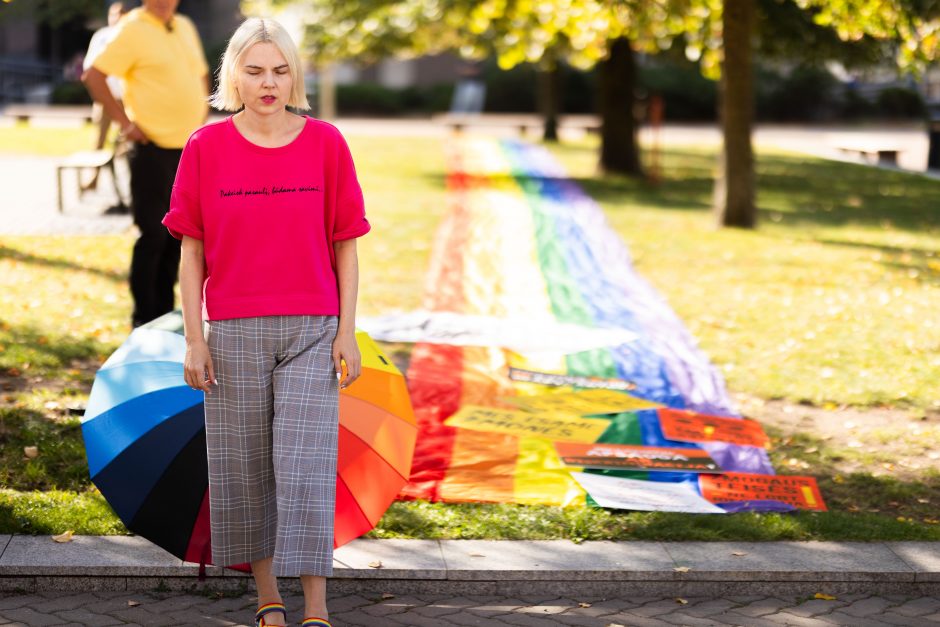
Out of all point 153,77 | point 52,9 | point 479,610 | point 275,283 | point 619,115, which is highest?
point 52,9

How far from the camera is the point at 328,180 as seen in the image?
158 inches

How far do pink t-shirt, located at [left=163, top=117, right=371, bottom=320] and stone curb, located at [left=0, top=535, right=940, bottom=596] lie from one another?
4.12ft

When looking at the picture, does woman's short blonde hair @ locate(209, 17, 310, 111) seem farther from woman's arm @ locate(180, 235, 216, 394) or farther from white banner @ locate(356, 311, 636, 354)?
white banner @ locate(356, 311, 636, 354)

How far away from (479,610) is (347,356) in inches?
46.9

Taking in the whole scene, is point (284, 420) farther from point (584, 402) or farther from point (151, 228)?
point (151, 228)

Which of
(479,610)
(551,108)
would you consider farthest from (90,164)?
(551,108)

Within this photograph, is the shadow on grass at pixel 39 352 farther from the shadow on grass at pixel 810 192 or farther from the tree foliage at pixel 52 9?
the tree foliage at pixel 52 9

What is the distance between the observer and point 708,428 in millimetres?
7055

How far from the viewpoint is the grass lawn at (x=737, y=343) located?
5.53m

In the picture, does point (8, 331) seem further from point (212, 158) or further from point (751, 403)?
point (212, 158)

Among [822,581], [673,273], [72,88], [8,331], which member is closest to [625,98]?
[673,273]

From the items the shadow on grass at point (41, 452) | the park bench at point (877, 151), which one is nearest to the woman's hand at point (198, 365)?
the shadow on grass at point (41, 452)

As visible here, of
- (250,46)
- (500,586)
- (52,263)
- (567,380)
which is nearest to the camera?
(250,46)

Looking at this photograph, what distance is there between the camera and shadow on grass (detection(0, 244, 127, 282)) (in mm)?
11258
